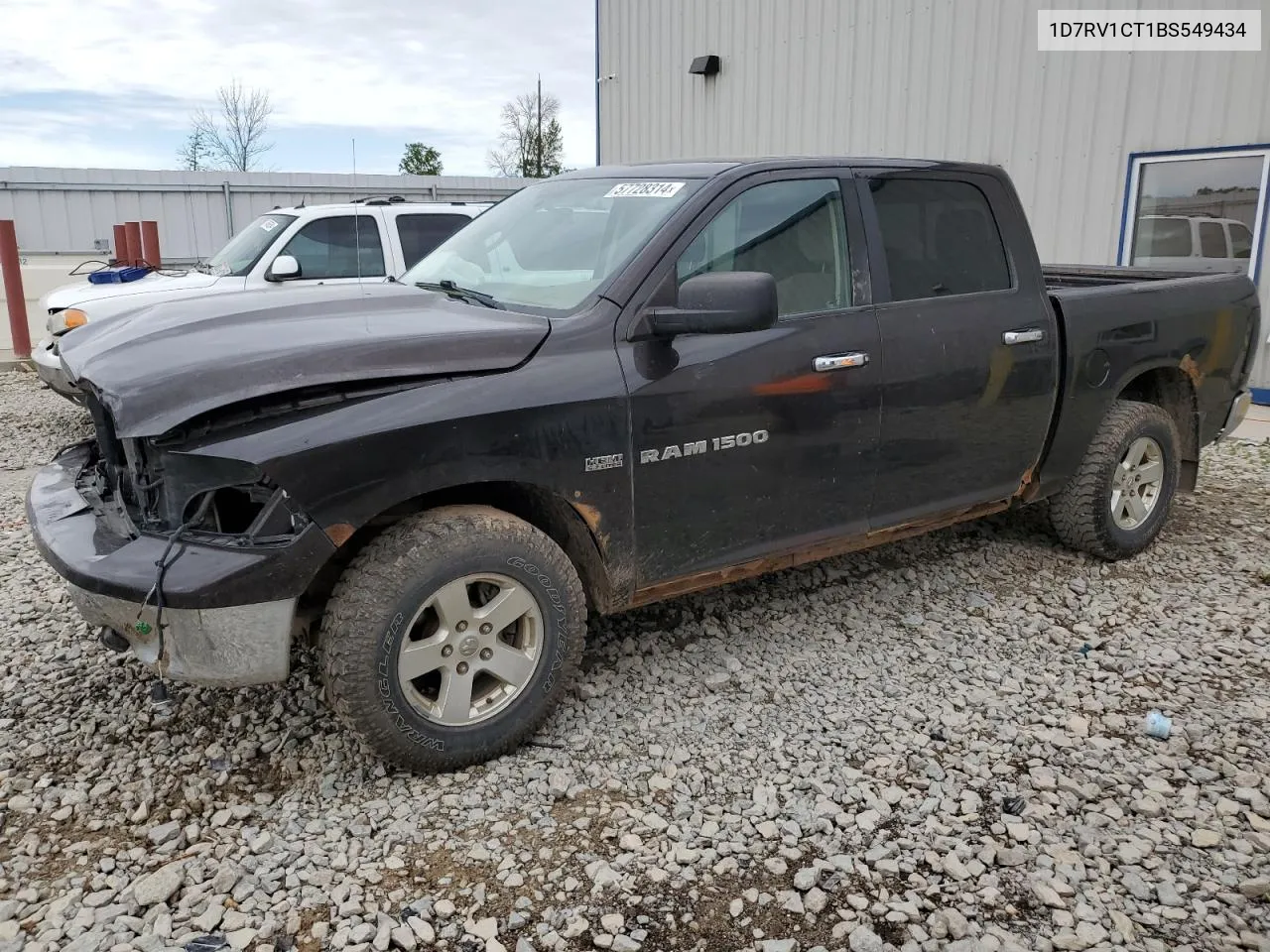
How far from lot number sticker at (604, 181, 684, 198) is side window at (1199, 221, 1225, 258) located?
22.5ft

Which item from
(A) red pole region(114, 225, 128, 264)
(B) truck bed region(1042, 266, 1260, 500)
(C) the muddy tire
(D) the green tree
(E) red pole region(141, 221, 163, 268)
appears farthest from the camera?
(D) the green tree

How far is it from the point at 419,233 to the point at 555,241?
486 centimetres

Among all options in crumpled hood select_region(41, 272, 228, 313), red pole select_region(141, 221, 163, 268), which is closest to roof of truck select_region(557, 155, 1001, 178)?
crumpled hood select_region(41, 272, 228, 313)

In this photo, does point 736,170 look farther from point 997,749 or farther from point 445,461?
point 997,749

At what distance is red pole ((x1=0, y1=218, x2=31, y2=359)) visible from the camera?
11680 mm

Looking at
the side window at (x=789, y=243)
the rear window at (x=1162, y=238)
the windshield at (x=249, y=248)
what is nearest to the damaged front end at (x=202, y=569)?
the side window at (x=789, y=243)

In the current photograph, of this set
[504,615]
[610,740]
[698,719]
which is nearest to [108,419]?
[504,615]

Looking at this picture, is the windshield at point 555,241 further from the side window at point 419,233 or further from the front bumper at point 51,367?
the front bumper at point 51,367

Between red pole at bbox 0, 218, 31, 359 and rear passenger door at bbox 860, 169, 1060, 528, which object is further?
red pole at bbox 0, 218, 31, 359

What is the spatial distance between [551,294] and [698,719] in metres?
1.61

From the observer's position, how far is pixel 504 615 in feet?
10.4

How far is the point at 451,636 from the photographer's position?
3102 millimetres

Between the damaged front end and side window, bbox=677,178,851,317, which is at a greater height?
side window, bbox=677,178,851,317

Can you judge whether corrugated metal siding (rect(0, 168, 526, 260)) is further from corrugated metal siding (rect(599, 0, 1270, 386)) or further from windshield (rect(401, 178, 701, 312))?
windshield (rect(401, 178, 701, 312))
